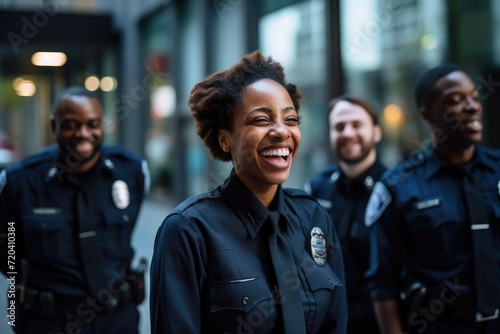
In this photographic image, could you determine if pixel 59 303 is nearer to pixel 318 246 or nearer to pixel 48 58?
pixel 318 246

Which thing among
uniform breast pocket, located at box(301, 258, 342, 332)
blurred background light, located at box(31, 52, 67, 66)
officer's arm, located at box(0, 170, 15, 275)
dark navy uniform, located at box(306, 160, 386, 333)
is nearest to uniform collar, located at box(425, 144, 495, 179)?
dark navy uniform, located at box(306, 160, 386, 333)

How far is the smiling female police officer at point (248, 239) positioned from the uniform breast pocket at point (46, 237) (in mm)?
1473

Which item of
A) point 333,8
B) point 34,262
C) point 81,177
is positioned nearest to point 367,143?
point 81,177

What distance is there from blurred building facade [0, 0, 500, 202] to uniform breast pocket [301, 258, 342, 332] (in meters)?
3.25

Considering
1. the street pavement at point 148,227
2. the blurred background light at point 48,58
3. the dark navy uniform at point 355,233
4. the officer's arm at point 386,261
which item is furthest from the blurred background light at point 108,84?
the officer's arm at point 386,261

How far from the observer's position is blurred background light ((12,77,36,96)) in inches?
475

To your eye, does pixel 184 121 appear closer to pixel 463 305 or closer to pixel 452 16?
pixel 452 16

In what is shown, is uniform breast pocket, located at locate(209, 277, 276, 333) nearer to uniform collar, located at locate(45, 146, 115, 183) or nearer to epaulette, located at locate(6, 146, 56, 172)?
uniform collar, located at locate(45, 146, 115, 183)

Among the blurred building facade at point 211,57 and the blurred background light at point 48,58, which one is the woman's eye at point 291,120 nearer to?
the blurred building facade at point 211,57

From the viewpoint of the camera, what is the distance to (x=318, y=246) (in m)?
1.99

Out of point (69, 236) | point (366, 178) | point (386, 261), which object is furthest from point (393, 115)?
point (69, 236)

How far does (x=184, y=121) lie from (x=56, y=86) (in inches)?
177

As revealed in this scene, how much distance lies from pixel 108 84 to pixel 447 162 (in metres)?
10.0

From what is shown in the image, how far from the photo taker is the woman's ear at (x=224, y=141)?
191 cm
